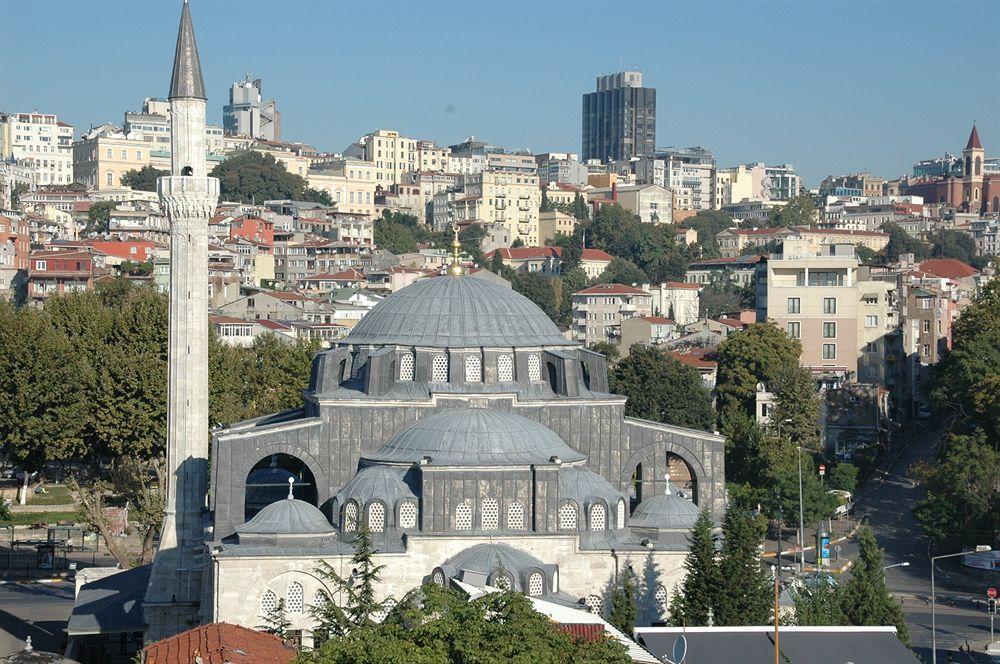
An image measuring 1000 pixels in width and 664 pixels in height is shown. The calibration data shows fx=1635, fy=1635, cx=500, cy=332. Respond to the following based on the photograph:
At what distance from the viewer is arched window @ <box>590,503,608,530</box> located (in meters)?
31.9

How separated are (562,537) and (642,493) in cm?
418

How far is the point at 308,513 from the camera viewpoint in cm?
3116

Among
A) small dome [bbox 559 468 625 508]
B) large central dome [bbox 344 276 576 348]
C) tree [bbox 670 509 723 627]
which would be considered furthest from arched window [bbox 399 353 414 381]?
tree [bbox 670 509 723 627]

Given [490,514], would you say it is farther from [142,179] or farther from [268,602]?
[142,179]

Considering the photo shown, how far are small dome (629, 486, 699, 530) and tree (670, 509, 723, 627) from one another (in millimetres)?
2012

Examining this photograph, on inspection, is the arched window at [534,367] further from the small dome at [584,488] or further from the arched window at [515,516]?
the arched window at [515,516]

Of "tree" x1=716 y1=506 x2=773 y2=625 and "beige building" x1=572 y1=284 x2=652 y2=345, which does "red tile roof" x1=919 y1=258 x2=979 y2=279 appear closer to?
"beige building" x1=572 y1=284 x2=652 y2=345

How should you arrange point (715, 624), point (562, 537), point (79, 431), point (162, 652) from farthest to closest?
point (79, 431) → point (562, 537) → point (715, 624) → point (162, 652)

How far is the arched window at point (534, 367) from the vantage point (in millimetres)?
35188

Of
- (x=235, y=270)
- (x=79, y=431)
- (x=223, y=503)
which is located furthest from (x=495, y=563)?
(x=235, y=270)

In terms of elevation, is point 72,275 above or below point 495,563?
above

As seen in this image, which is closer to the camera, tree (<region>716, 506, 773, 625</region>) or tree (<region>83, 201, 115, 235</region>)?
tree (<region>716, 506, 773, 625</region>)

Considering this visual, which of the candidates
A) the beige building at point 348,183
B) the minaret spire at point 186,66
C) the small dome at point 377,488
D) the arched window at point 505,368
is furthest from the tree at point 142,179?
the small dome at point 377,488

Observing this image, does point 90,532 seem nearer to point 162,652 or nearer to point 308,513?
point 308,513
